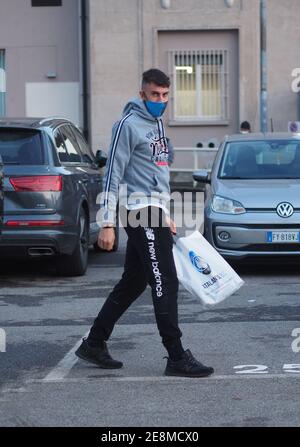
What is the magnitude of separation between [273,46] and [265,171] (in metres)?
14.4

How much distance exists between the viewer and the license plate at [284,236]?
1109 centimetres

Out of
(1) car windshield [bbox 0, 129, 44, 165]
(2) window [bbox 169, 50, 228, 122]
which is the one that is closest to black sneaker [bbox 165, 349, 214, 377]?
(1) car windshield [bbox 0, 129, 44, 165]

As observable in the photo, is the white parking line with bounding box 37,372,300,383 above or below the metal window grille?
below

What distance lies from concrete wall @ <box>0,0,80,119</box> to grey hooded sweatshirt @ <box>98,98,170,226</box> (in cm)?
2038

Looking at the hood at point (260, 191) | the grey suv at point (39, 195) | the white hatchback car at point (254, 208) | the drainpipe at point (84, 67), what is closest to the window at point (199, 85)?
the drainpipe at point (84, 67)

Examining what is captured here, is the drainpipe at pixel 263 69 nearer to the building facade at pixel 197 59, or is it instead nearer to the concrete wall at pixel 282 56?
the building facade at pixel 197 59

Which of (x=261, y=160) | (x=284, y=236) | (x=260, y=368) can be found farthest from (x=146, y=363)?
(x=261, y=160)

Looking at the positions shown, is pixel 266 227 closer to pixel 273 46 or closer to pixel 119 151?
pixel 119 151

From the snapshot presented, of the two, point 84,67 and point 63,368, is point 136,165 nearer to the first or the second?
point 63,368

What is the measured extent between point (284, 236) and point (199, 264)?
4.35m

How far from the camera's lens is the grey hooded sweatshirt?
21.7 ft

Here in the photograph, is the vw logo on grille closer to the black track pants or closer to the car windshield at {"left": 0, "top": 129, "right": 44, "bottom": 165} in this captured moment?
the car windshield at {"left": 0, "top": 129, "right": 44, "bottom": 165}
